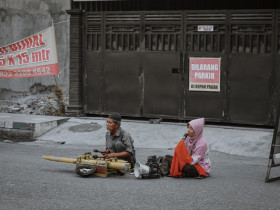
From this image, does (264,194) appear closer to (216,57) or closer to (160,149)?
(160,149)

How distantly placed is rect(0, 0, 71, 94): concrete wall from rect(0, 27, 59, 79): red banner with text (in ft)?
10.1

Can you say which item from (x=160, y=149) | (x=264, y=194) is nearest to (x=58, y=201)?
(x=264, y=194)

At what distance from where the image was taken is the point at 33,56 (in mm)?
14742

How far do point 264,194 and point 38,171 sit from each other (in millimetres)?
3260

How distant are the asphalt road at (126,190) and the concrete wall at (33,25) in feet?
28.4

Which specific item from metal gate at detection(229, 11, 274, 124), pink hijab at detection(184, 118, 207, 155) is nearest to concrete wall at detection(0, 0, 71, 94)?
metal gate at detection(229, 11, 274, 124)

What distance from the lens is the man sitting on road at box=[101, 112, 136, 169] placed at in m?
8.46

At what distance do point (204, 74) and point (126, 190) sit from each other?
19.8 ft

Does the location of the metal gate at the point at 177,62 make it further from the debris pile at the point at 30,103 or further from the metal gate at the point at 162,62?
the debris pile at the point at 30,103

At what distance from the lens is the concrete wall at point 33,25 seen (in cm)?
1788

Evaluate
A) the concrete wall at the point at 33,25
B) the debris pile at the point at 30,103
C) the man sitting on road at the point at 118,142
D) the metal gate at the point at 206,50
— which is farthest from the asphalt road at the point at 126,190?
the concrete wall at the point at 33,25

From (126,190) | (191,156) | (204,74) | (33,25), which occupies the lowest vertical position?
(126,190)

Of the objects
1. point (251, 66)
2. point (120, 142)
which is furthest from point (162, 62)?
point (120, 142)

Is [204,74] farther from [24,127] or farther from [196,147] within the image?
[196,147]
